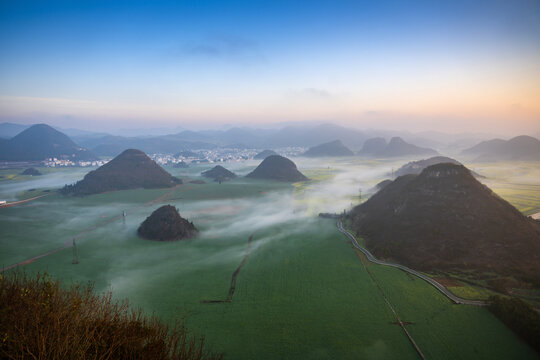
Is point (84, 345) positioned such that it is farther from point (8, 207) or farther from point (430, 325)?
point (8, 207)

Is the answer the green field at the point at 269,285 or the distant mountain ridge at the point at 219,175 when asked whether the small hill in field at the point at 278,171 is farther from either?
the green field at the point at 269,285

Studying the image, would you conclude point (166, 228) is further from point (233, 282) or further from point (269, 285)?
point (269, 285)

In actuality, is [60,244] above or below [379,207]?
below

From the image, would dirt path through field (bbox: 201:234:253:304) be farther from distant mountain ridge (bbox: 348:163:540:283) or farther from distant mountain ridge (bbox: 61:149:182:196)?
distant mountain ridge (bbox: 61:149:182:196)

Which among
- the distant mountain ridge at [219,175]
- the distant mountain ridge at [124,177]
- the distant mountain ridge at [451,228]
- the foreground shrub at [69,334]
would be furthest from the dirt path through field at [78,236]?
the distant mountain ridge at [451,228]

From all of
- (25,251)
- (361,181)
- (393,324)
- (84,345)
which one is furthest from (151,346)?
(361,181)

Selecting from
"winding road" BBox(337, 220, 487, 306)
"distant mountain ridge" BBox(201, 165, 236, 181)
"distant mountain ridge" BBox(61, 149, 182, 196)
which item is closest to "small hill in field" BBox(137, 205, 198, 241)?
"winding road" BBox(337, 220, 487, 306)
